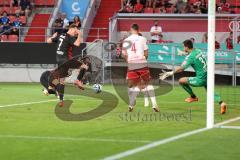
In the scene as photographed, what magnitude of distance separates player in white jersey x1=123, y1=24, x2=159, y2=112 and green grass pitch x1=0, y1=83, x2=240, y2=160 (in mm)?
530

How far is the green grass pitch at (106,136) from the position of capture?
8.94 m

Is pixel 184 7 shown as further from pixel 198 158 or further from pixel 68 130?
pixel 198 158

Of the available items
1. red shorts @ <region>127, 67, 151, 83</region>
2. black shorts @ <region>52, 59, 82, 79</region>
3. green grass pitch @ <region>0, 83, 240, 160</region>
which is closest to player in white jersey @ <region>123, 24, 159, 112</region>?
red shorts @ <region>127, 67, 151, 83</region>

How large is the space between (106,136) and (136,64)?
5.28 m

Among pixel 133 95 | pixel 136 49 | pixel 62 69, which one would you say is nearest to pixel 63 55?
pixel 62 69

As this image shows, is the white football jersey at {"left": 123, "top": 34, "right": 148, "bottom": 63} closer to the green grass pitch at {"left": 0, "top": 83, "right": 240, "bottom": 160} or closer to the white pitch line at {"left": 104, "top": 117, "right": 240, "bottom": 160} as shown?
the green grass pitch at {"left": 0, "top": 83, "right": 240, "bottom": 160}

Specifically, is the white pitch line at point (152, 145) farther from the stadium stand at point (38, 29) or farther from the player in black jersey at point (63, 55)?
the stadium stand at point (38, 29)

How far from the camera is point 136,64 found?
16.0m

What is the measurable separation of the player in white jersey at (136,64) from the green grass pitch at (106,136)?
530mm

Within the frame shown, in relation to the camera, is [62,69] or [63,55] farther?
[62,69]

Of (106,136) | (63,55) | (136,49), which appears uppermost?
(136,49)

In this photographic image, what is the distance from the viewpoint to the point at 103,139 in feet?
34.6

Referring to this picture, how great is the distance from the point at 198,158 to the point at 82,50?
23209 mm

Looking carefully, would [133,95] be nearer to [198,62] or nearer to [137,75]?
[137,75]
